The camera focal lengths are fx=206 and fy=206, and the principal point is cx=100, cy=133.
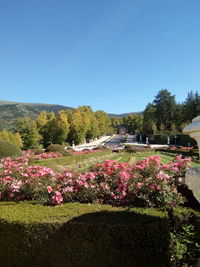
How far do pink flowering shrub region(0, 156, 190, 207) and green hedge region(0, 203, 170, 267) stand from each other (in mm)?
674

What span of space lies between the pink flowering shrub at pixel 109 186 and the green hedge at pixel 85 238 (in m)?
0.67

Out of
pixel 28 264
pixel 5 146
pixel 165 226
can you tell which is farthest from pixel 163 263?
pixel 5 146

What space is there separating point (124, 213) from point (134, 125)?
96.6 m

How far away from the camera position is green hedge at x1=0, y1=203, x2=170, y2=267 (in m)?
2.52

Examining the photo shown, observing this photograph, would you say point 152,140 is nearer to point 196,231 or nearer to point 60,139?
point 60,139

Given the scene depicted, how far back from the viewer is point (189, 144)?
37781mm

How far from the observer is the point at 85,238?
2.58 m

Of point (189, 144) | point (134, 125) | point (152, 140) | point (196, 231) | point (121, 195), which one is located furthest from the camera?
point (134, 125)

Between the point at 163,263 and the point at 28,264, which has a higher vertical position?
the point at 163,263

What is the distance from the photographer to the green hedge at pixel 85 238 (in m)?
2.52

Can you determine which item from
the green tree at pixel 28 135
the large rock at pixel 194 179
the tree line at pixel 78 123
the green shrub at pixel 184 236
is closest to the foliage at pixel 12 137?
the tree line at pixel 78 123

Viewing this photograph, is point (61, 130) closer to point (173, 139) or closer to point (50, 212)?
point (173, 139)

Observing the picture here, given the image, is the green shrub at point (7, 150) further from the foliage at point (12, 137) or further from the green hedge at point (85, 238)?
the foliage at point (12, 137)

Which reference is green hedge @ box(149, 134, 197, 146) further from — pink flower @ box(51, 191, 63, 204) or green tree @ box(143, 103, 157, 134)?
pink flower @ box(51, 191, 63, 204)
